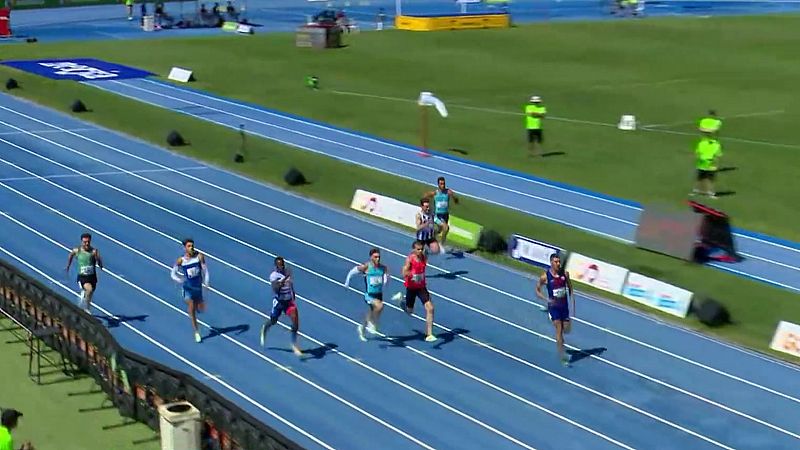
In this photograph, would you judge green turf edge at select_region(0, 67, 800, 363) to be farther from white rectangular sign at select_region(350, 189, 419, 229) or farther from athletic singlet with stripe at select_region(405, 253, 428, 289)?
athletic singlet with stripe at select_region(405, 253, 428, 289)

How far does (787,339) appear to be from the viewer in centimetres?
2170

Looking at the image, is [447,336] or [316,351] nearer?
[316,351]

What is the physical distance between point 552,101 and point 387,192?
53.5 ft

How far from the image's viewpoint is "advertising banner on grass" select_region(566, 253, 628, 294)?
2478 cm

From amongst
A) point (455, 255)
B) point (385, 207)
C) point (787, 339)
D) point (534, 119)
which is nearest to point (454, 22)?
point (534, 119)

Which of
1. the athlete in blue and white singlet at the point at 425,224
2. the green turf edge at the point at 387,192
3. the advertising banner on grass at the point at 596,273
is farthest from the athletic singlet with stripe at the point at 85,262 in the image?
the advertising banner on grass at the point at 596,273

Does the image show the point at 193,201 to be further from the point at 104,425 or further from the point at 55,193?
the point at 104,425

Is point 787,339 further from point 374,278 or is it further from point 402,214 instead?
point 402,214

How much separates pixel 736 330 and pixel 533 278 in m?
4.75

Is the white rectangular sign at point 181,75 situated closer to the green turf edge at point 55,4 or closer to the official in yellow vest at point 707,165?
the official in yellow vest at point 707,165

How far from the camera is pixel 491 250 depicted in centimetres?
2784

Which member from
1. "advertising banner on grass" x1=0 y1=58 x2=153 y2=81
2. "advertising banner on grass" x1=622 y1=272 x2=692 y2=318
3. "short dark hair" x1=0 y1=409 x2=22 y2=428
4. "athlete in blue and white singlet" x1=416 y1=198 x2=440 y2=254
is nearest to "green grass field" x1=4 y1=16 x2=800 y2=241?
"advertising banner on grass" x1=0 y1=58 x2=153 y2=81

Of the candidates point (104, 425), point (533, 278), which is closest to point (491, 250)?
point (533, 278)

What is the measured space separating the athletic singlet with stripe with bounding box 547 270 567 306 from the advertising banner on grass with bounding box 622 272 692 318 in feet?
12.7
